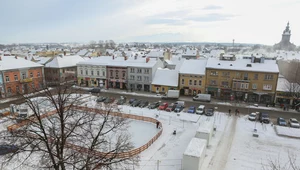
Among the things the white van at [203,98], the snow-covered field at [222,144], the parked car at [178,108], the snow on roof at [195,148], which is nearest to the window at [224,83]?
the white van at [203,98]

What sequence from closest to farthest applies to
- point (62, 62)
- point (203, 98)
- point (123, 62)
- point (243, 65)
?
point (203, 98), point (243, 65), point (123, 62), point (62, 62)

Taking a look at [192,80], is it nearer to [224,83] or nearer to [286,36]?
[224,83]

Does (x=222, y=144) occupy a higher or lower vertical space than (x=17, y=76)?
lower

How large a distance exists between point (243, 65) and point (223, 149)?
25.6m

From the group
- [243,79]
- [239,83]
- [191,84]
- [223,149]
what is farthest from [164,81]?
[223,149]

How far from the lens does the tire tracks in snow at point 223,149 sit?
1969 cm

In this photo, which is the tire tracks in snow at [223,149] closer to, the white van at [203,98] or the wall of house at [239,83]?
the white van at [203,98]

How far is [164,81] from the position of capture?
154 ft

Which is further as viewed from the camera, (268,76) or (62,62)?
(62,62)

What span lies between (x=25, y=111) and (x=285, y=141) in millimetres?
35286

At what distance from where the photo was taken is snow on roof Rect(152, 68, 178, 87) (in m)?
46.4

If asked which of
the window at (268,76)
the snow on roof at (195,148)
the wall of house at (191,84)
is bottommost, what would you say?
the snow on roof at (195,148)

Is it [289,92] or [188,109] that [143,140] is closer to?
[188,109]

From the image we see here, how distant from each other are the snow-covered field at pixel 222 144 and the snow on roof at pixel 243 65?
1292 centimetres
